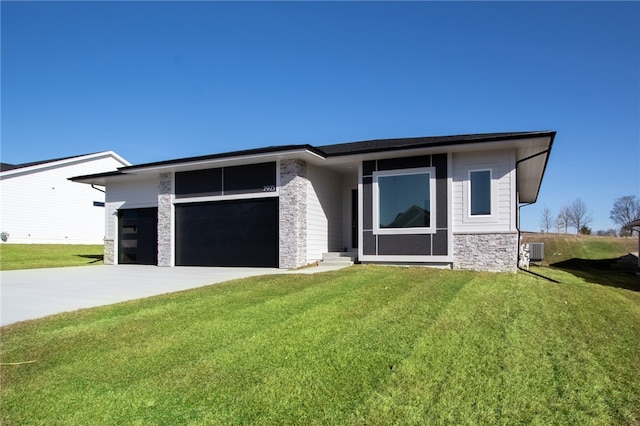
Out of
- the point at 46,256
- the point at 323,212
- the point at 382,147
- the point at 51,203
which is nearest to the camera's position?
the point at 382,147

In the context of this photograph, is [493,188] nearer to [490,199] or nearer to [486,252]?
[490,199]

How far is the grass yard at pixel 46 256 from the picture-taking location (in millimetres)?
16281

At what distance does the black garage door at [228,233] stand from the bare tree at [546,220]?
191 feet

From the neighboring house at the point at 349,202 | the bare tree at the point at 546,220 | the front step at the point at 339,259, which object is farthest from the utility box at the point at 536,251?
the bare tree at the point at 546,220

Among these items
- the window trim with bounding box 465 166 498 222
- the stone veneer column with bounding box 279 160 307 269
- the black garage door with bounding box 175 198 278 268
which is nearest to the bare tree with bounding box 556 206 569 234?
the window trim with bounding box 465 166 498 222

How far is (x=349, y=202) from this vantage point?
14438 millimetres

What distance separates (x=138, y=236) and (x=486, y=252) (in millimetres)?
13907

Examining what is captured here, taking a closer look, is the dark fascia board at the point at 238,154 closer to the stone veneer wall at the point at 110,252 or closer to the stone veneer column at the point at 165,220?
the stone veneer column at the point at 165,220

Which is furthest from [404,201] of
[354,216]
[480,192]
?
[354,216]

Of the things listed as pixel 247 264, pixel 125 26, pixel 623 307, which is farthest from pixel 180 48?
pixel 623 307

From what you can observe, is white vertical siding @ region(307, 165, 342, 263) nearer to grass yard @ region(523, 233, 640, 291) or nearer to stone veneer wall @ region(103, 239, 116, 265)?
stone veneer wall @ region(103, 239, 116, 265)

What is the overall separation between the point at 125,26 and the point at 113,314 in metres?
8.55

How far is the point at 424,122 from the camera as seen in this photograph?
18500mm

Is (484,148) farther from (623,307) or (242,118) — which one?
(242,118)
